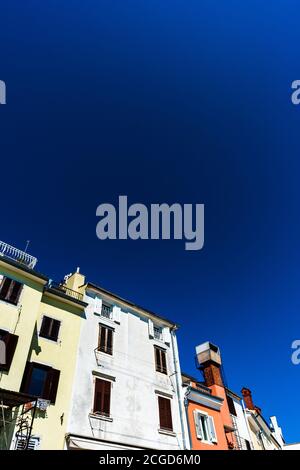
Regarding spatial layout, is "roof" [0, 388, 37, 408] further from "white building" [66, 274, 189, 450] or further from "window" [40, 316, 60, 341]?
"window" [40, 316, 60, 341]

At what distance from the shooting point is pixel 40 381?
16766mm

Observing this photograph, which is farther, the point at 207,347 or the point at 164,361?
the point at 207,347

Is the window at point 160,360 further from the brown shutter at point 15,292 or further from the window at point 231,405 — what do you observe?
the brown shutter at point 15,292

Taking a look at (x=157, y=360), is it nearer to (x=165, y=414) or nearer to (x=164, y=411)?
(x=164, y=411)

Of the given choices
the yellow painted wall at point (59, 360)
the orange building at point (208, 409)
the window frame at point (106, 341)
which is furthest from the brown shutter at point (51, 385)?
the orange building at point (208, 409)

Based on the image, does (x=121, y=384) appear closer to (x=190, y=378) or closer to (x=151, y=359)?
(x=151, y=359)

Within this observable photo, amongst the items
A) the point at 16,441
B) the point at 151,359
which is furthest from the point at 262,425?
the point at 16,441

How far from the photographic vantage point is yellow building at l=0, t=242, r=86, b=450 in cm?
1454

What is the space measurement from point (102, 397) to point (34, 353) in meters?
4.78

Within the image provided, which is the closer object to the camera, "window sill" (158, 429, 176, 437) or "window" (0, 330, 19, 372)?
"window" (0, 330, 19, 372)

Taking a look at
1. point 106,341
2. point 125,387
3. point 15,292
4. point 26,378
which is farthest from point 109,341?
point 15,292

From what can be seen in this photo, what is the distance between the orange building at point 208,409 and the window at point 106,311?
7.75m

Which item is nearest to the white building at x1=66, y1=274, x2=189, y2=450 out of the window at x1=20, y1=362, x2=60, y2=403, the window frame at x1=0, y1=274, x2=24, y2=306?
the window at x1=20, y1=362, x2=60, y2=403
